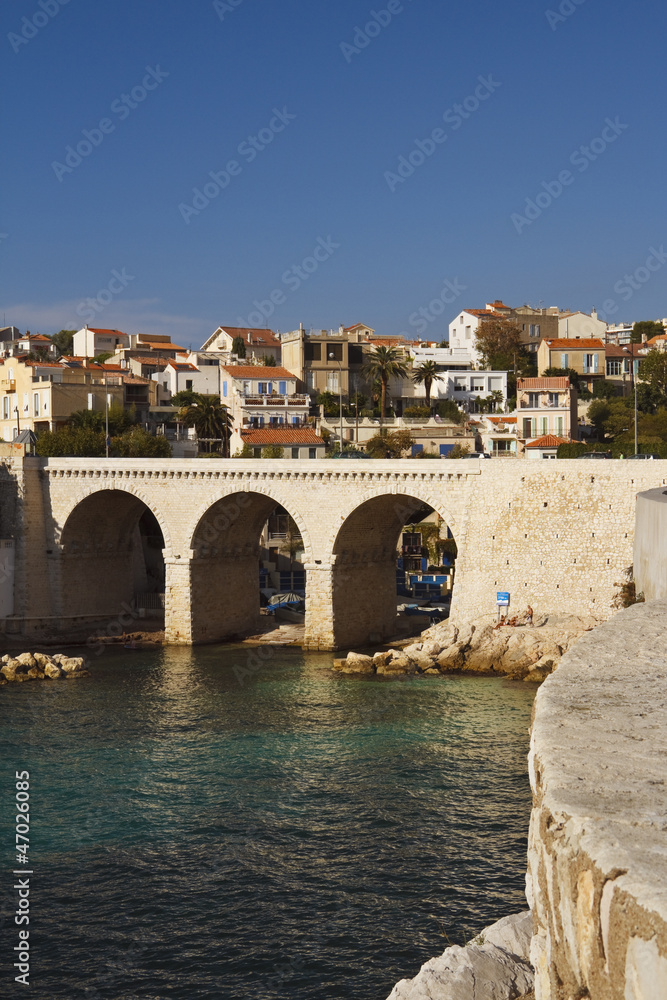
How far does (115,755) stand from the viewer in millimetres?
29406

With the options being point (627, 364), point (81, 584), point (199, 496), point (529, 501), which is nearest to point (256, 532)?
Result: point (199, 496)

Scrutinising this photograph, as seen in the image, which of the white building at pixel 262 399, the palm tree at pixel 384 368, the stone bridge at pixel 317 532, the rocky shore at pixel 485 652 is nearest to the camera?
the rocky shore at pixel 485 652

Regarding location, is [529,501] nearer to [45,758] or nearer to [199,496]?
[199,496]

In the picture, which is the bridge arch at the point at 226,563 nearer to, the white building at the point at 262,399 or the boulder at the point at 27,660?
the boulder at the point at 27,660

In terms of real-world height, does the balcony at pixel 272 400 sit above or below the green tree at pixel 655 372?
below

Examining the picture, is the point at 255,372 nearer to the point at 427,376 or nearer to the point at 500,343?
the point at 427,376

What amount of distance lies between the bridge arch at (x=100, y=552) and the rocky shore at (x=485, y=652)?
1197 cm

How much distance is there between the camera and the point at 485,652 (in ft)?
126

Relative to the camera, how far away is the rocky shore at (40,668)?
3975 centimetres

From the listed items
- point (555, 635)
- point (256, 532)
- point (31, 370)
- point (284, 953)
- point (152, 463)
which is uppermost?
point (31, 370)

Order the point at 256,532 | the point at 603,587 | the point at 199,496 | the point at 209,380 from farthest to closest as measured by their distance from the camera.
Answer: the point at 209,380 < the point at 256,532 < the point at 199,496 < the point at 603,587

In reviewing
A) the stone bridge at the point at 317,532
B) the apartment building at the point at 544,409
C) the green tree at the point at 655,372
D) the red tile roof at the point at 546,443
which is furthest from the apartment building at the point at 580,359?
the stone bridge at the point at 317,532

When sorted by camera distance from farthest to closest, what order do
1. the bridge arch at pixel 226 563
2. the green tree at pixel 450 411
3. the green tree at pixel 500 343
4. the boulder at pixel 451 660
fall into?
1. the green tree at pixel 500 343
2. the green tree at pixel 450 411
3. the bridge arch at pixel 226 563
4. the boulder at pixel 451 660

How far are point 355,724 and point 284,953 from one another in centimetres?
1402
